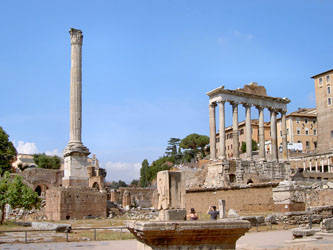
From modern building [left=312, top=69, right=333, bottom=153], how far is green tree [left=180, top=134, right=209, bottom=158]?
31663 mm

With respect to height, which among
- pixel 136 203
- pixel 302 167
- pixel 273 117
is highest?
pixel 273 117

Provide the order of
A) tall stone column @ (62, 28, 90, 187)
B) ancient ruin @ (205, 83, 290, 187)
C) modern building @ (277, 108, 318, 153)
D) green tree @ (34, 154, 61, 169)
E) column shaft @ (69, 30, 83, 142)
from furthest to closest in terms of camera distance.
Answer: green tree @ (34, 154, 61, 169) < modern building @ (277, 108, 318, 153) < ancient ruin @ (205, 83, 290, 187) < column shaft @ (69, 30, 83, 142) < tall stone column @ (62, 28, 90, 187)

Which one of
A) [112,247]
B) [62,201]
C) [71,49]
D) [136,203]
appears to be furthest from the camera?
[136,203]

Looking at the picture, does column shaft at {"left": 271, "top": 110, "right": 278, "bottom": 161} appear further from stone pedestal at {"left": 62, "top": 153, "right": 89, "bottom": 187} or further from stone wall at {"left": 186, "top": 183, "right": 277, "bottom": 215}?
stone pedestal at {"left": 62, "top": 153, "right": 89, "bottom": 187}

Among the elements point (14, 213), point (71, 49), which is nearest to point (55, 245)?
point (71, 49)

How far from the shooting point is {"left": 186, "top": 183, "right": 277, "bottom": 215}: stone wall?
26.3 metres

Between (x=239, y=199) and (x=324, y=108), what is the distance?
5155 cm

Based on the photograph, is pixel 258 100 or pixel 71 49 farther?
pixel 258 100

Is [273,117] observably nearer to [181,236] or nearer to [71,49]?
[71,49]

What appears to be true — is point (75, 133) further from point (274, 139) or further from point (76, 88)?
point (274, 139)

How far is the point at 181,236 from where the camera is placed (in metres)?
7.54

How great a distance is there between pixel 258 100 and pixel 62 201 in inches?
1221

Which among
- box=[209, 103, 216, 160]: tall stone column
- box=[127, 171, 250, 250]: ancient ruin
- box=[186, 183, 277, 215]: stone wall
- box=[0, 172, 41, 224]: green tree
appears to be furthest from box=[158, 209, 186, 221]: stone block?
box=[209, 103, 216, 160]: tall stone column

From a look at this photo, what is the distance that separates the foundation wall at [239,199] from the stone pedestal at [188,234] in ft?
61.7
